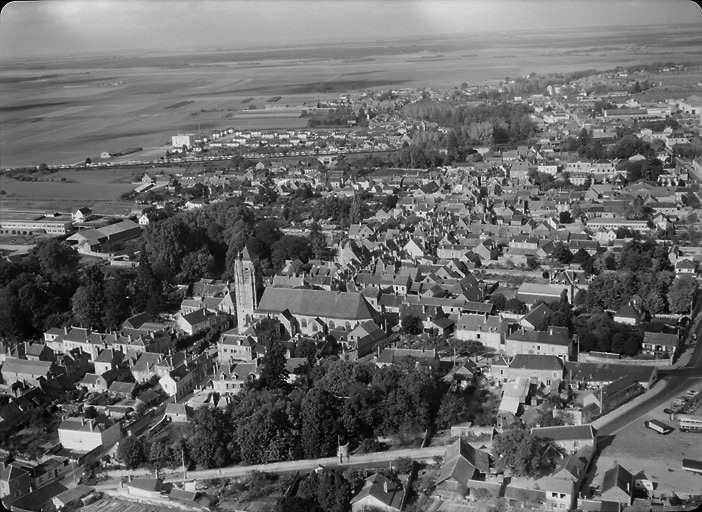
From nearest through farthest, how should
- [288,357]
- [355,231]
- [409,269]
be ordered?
[288,357]
[409,269]
[355,231]

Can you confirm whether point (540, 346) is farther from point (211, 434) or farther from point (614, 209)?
point (614, 209)

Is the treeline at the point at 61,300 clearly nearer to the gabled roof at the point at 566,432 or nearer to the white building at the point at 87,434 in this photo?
the white building at the point at 87,434

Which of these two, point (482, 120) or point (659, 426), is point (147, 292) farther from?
point (482, 120)

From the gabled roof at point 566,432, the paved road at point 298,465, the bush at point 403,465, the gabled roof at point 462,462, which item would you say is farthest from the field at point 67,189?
the gabled roof at point 566,432

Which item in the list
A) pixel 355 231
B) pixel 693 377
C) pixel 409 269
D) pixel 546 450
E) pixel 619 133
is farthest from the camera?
pixel 619 133

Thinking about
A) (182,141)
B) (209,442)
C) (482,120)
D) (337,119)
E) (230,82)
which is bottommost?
(209,442)

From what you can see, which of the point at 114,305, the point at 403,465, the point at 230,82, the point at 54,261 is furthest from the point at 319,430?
the point at 230,82

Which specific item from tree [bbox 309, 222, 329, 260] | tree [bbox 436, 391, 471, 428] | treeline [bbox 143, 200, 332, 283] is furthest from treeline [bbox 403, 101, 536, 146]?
tree [bbox 436, 391, 471, 428]

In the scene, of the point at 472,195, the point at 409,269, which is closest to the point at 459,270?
the point at 409,269
